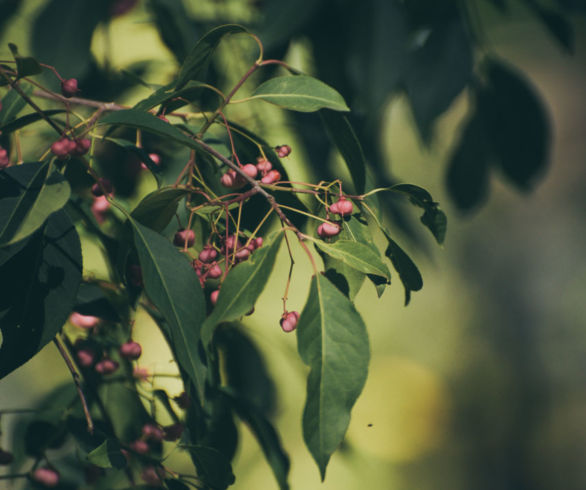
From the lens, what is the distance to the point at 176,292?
0.50m

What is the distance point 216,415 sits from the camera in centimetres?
73

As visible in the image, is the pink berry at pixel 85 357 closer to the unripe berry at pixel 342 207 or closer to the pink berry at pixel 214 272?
the pink berry at pixel 214 272

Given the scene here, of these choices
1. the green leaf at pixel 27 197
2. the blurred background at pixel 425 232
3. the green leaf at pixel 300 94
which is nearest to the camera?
the green leaf at pixel 27 197

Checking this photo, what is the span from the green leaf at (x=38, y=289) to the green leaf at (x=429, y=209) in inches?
11.2

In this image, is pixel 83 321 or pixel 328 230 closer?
pixel 328 230

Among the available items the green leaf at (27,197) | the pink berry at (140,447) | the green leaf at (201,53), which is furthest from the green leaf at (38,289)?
the pink berry at (140,447)

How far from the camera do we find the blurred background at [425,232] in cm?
80

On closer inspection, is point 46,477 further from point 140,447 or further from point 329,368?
point 329,368

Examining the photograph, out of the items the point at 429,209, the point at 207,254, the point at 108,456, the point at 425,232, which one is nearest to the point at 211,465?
the point at 108,456

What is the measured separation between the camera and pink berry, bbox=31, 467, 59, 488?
28.2 inches

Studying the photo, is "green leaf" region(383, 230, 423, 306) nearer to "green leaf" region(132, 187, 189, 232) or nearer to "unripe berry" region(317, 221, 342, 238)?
"unripe berry" region(317, 221, 342, 238)

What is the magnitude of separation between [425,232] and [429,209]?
145cm

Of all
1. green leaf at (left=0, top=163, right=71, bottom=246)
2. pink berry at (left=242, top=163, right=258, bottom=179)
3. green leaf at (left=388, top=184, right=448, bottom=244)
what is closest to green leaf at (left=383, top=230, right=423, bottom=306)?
green leaf at (left=388, top=184, right=448, bottom=244)

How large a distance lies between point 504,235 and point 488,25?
197 centimetres
